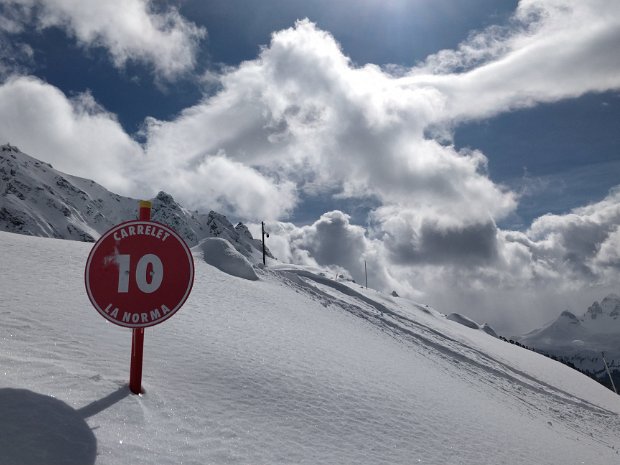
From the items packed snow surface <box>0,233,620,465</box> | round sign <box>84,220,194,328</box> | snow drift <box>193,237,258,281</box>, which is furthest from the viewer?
snow drift <box>193,237,258,281</box>

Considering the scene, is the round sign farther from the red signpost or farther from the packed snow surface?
the packed snow surface

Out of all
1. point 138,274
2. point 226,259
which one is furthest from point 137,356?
point 226,259

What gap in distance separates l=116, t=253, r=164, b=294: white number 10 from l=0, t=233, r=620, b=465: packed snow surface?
1.25m

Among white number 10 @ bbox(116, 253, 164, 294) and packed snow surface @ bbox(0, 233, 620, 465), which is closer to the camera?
packed snow surface @ bbox(0, 233, 620, 465)

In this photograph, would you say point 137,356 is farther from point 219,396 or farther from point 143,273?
point 219,396

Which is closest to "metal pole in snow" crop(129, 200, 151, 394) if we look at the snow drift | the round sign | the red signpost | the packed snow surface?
the red signpost

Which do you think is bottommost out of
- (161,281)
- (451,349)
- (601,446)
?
(601,446)

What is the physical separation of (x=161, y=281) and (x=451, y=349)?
824 inches

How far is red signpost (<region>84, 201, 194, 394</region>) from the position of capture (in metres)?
5.00

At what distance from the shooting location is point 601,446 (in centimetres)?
1454

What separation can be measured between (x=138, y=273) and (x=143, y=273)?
0.17 feet

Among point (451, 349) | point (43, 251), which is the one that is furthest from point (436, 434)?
point (451, 349)

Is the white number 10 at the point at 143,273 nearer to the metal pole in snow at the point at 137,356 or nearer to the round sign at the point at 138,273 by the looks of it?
the round sign at the point at 138,273

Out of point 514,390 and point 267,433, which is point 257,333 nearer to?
point 267,433
